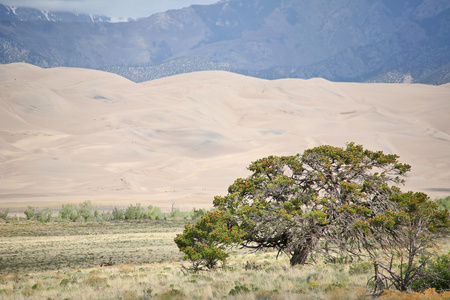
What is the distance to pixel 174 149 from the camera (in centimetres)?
10138

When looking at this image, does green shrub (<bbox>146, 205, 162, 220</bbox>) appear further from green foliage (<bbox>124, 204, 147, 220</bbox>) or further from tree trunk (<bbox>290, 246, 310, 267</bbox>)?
tree trunk (<bbox>290, 246, 310, 267</bbox>)

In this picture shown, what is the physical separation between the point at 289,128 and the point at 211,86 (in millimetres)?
41917

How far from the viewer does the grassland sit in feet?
37.0

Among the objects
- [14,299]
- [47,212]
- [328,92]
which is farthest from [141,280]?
[328,92]

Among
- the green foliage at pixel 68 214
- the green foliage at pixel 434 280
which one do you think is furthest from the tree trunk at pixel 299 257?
the green foliage at pixel 68 214

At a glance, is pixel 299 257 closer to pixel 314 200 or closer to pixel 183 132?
pixel 314 200

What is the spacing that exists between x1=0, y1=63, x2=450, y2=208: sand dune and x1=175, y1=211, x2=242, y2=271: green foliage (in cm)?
4636

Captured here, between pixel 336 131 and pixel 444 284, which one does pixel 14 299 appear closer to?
pixel 444 284

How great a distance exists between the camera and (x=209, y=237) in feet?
51.8

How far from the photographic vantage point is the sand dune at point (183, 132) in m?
76.1

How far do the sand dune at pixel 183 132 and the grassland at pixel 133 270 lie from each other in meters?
22.1

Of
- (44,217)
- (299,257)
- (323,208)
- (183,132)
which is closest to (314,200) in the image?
(323,208)

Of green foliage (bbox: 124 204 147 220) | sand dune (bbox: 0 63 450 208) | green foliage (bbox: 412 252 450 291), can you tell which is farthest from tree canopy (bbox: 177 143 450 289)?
sand dune (bbox: 0 63 450 208)

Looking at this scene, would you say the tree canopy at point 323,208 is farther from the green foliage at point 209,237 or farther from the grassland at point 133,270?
the grassland at point 133,270
